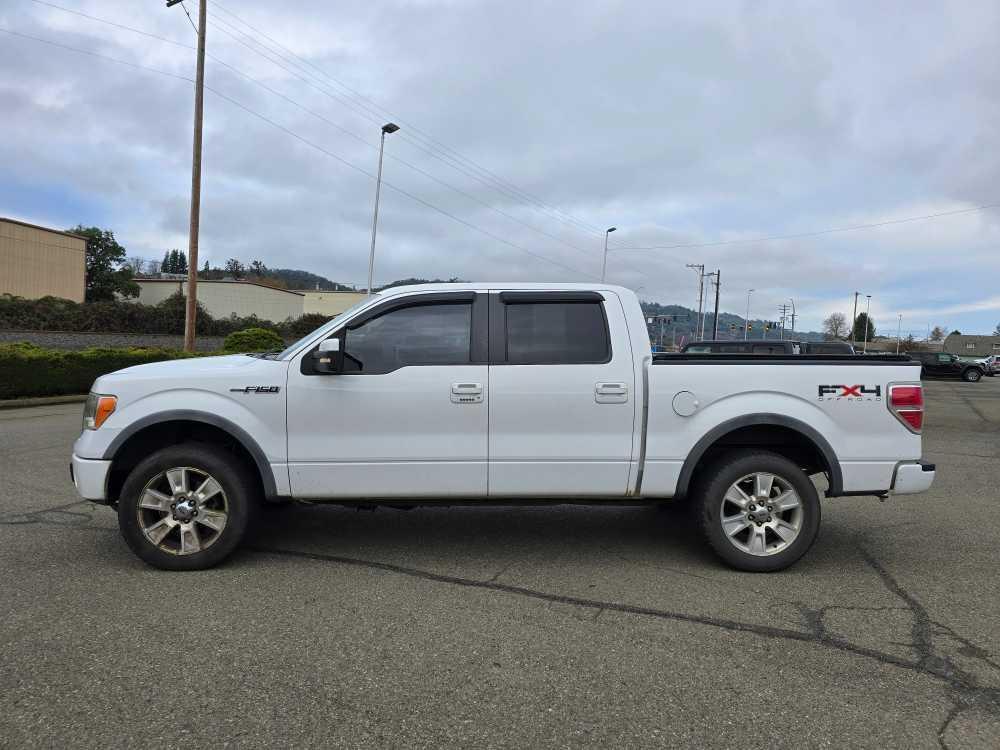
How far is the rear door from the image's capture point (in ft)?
15.1

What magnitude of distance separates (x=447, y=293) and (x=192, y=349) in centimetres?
1842

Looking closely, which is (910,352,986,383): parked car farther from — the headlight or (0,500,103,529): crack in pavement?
the headlight

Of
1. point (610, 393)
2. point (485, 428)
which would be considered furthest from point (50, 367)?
point (610, 393)

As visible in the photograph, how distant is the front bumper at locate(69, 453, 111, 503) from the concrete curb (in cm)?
1333

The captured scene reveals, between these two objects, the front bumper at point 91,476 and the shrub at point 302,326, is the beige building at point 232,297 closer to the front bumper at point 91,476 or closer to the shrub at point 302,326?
the shrub at point 302,326

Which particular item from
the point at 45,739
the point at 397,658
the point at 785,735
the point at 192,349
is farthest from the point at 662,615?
the point at 192,349

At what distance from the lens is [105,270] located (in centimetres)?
6094

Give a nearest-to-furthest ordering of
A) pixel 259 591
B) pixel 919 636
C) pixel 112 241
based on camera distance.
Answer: pixel 919 636, pixel 259 591, pixel 112 241

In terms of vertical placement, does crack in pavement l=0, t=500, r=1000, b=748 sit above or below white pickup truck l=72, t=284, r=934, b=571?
below

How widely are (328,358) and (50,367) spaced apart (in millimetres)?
15686

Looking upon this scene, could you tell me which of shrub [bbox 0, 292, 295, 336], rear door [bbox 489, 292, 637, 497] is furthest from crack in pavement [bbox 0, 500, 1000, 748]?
shrub [bbox 0, 292, 295, 336]

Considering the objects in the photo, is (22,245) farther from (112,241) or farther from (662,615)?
(662,615)

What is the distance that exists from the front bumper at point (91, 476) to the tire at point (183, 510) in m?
0.15

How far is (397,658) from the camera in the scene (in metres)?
3.40
